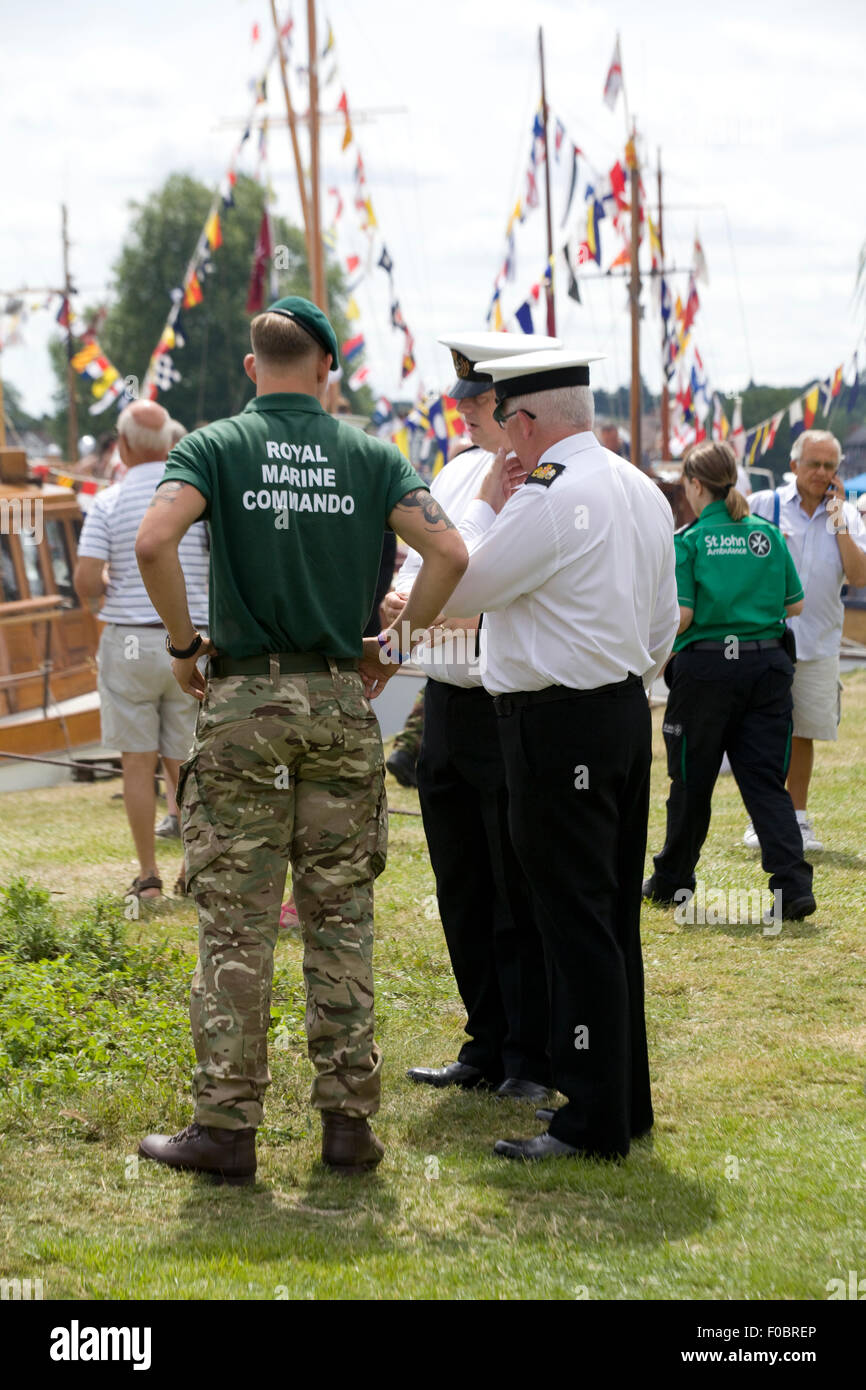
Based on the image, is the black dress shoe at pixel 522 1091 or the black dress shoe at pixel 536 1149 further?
the black dress shoe at pixel 522 1091

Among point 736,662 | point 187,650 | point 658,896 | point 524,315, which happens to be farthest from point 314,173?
point 187,650

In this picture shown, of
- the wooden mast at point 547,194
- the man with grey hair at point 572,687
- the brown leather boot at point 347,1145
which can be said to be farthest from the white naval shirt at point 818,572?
the wooden mast at point 547,194

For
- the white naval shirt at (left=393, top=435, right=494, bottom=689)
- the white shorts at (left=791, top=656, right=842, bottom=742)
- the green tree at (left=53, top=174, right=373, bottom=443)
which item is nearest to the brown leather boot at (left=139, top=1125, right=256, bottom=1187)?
the white naval shirt at (left=393, top=435, right=494, bottom=689)

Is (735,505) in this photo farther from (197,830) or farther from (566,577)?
(197,830)

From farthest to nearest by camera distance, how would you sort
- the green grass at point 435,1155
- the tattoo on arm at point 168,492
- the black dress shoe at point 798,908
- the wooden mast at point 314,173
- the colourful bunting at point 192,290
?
the wooden mast at point 314,173
the colourful bunting at point 192,290
the black dress shoe at point 798,908
the tattoo on arm at point 168,492
the green grass at point 435,1155

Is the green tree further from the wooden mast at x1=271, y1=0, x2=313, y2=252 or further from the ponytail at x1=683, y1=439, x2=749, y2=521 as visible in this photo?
the ponytail at x1=683, y1=439, x2=749, y2=521

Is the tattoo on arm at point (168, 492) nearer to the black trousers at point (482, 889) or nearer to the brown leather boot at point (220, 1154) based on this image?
the black trousers at point (482, 889)

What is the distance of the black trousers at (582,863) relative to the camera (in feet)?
12.1

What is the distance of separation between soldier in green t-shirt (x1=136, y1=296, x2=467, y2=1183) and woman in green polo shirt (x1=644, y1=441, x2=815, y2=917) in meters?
2.71

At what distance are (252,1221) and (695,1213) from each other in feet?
3.31

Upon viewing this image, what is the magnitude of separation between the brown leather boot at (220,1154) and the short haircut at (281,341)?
73.3 inches

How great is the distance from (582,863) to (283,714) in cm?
83

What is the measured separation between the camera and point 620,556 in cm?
370

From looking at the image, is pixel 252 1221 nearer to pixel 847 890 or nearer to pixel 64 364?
pixel 847 890
